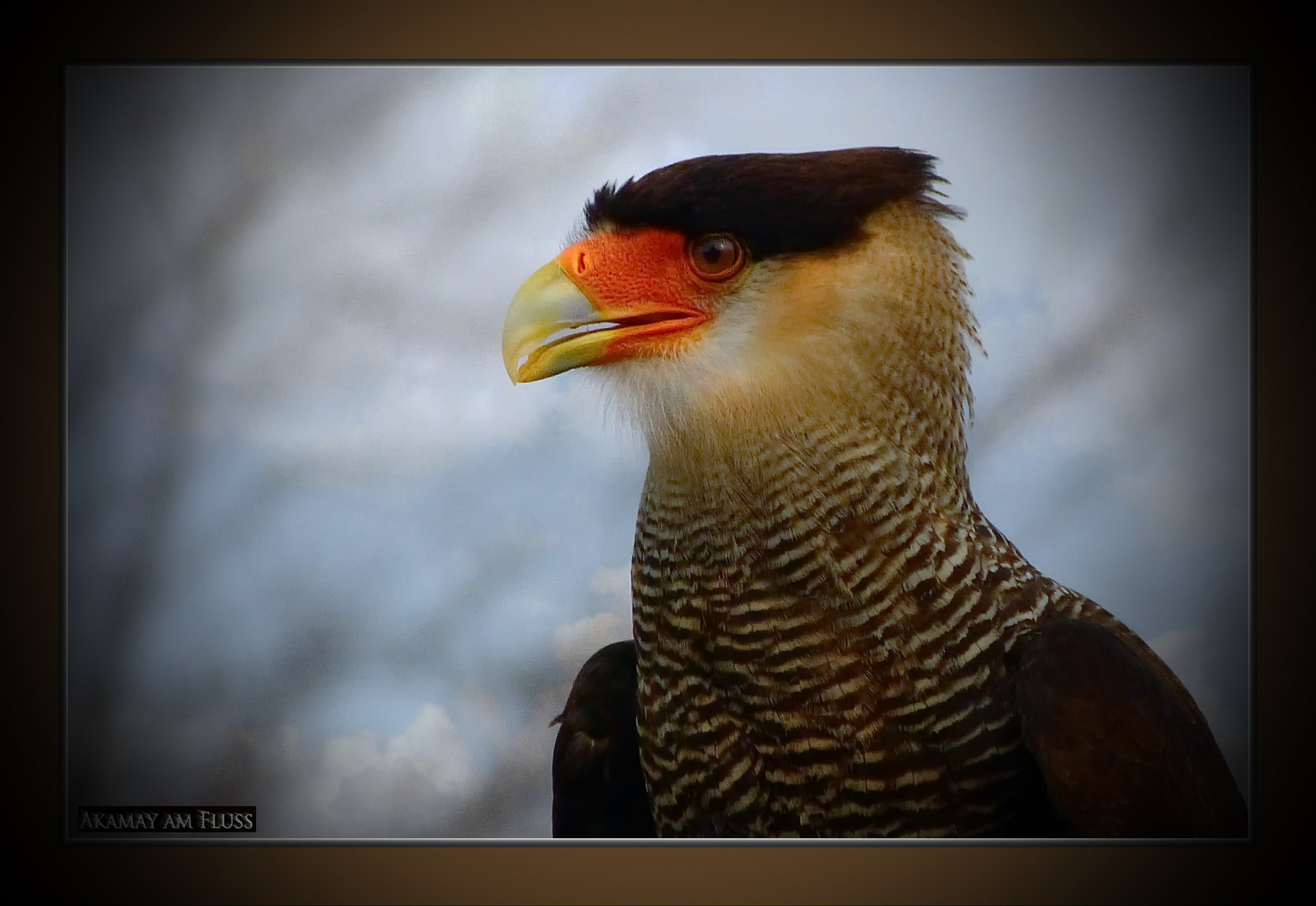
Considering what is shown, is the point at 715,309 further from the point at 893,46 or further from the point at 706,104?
the point at 893,46

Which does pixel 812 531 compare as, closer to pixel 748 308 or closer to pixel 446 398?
pixel 748 308

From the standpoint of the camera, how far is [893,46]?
1.88 meters

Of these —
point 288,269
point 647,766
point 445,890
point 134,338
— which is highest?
point 288,269

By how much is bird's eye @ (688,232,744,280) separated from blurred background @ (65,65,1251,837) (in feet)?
0.91

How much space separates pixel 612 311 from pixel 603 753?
28.6 inches

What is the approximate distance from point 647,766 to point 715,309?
0.73m

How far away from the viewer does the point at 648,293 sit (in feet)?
5.31

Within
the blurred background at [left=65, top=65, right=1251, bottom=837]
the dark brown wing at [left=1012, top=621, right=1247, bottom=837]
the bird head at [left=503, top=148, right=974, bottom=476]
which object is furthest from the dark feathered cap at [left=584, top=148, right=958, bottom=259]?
the dark brown wing at [left=1012, top=621, right=1247, bottom=837]

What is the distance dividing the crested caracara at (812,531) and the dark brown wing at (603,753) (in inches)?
3.3

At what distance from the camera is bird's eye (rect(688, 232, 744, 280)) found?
5.30ft

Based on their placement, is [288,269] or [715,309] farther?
[288,269]

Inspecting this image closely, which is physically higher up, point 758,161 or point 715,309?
point 758,161

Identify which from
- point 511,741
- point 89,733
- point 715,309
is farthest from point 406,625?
point 715,309

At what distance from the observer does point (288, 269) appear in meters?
1.86
